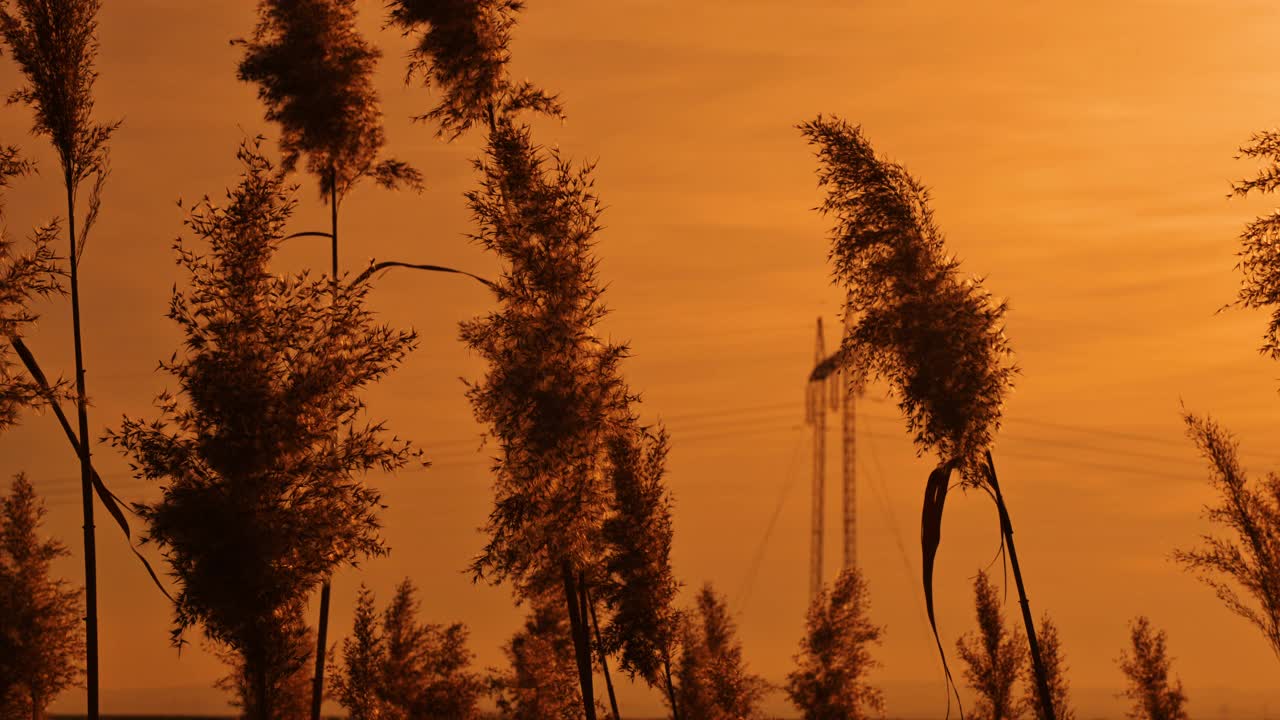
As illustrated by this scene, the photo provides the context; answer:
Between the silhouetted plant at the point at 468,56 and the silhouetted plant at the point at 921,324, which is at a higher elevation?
the silhouetted plant at the point at 468,56

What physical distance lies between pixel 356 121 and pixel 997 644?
125 ft

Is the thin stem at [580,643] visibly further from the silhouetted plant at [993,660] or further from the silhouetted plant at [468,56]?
the silhouetted plant at [993,660]

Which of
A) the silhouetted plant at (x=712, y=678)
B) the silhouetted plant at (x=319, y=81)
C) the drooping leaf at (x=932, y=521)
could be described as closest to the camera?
the drooping leaf at (x=932, y=521)

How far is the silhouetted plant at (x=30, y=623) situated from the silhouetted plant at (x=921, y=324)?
41.3 m

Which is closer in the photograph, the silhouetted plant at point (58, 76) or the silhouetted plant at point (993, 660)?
the silhouetted plant at point (58, 76)

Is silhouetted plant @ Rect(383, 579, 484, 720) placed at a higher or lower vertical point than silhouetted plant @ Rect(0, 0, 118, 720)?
lower

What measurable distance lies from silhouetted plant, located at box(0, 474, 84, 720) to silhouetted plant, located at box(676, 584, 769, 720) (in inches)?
955

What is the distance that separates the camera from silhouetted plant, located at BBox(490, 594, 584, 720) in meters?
54.3

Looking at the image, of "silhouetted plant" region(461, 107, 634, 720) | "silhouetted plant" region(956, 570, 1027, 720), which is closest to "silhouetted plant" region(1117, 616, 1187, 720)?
"silhouetted plant" region(956, 570, 1027, 720)

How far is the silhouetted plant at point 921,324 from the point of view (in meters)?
22.7

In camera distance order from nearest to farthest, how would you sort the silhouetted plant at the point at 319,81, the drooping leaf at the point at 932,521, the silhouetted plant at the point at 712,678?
the drooping leaf at the point at 932,521 → the silhouetted plant at the point at 319,81 → the silhouetted plant at the point at 712,678

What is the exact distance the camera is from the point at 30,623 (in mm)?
53156

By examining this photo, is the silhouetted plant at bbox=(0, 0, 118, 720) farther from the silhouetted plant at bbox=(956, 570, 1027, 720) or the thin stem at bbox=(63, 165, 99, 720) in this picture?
the silhouetted plant at bbox=(956, 570, 1027, 720)

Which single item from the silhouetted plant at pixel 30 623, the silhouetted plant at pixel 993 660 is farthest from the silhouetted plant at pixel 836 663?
the silhouetted plant at pixel 30 623
